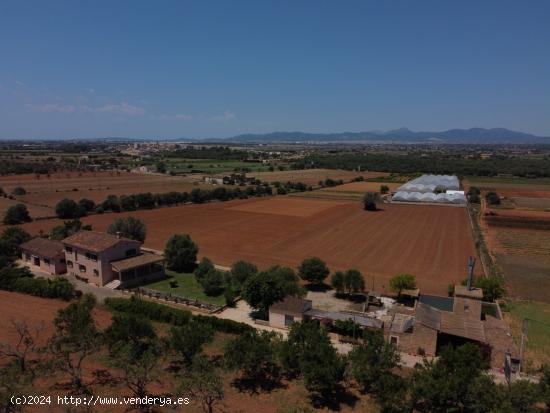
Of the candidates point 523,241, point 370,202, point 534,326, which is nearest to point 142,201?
point 370,202

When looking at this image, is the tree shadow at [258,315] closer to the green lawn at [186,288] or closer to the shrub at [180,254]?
the green lawn at [186,288]

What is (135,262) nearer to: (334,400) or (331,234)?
(334,400)

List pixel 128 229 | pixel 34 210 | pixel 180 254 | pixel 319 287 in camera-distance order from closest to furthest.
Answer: pixel 319 287 < pixel 180 254 < pixel 128 229 < pixel 34 210

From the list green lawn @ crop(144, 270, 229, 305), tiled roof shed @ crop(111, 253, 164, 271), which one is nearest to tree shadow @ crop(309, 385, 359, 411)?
green lawn @ crop(144, 270, 229, 305)

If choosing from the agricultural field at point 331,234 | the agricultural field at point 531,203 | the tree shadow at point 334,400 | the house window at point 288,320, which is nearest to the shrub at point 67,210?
the agricultural field at point 331,234

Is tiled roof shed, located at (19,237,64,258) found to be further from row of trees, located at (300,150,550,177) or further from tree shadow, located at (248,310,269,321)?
row of trees, located at (300,150,550,177)

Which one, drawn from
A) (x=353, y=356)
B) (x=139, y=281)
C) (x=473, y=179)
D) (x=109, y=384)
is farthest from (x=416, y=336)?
(x=473, y=179)
